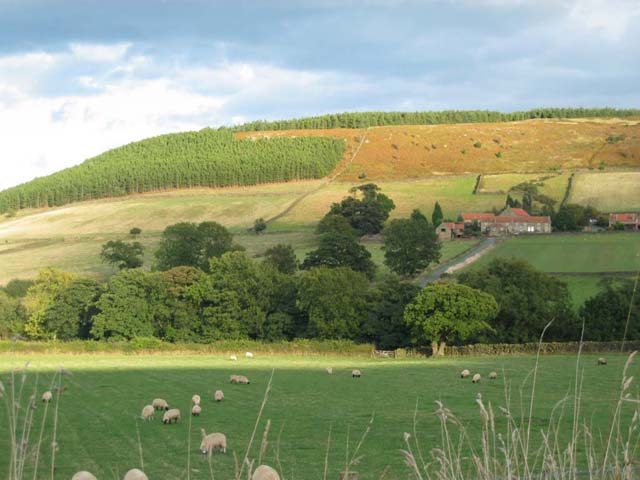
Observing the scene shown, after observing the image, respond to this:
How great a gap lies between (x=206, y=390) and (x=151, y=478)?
67.5 feet

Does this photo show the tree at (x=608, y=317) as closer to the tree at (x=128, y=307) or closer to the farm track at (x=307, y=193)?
the tree at (x=128, y=307)

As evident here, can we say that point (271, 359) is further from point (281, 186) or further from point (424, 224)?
point (281, 186)

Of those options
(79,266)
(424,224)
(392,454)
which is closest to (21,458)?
(392,454)

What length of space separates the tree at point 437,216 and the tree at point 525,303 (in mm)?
57126

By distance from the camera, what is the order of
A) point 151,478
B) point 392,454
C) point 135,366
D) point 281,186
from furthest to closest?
point 281,186, point 135,366, point 392,454, point 151,478

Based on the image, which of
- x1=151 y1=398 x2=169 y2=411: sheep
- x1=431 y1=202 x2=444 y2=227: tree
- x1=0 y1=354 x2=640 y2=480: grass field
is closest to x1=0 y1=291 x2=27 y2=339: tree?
x1=0 y1=354 x2=640 y2=480: grass field

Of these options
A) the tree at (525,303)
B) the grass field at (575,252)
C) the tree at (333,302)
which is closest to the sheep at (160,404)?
the tree at (333,302)

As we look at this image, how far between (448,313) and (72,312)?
125 feet

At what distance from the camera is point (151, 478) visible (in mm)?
19156

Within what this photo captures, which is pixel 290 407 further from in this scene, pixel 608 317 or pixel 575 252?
pixel 575 252

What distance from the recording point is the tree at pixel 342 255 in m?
94.0

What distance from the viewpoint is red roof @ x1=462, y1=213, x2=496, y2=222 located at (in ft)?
429

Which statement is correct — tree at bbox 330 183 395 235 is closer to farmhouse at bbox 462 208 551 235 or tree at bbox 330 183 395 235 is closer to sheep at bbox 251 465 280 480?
farmhouse at bbox 462 208 551 235

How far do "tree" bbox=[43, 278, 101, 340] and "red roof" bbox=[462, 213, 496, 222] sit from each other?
228 ft
